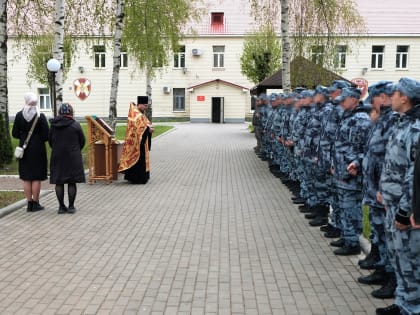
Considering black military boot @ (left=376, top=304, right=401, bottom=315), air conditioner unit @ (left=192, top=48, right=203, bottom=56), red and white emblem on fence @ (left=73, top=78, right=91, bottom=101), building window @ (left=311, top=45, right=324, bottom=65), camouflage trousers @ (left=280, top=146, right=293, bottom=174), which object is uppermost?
air conditioner unit @ (left=192, top=48, right=203, bottom=56)

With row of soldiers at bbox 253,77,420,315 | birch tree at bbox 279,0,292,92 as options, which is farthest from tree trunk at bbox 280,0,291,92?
row of soldiers at bbox 253,77,420,315

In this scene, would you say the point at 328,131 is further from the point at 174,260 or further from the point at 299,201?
the point at 299,201

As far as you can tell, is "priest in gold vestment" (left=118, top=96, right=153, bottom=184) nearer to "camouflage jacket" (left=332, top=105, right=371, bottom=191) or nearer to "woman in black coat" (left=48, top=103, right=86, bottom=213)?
"woman in black coat" (left=48, top=103, right=86, bottom=213)

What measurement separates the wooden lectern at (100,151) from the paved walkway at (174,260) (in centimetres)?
162

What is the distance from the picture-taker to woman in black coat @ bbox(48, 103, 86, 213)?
850 cm

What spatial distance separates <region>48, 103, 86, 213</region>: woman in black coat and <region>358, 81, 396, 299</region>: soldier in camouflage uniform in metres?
4.88

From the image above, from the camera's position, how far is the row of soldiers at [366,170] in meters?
4.02

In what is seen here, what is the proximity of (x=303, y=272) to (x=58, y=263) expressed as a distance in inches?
105

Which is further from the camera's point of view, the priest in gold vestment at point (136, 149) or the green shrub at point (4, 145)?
the green shrub at point (4, 145)

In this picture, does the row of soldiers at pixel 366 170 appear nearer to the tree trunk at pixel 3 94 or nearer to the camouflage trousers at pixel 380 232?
the camouflage trousers at pixel 380 232

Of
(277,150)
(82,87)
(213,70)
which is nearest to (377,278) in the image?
(277,150)

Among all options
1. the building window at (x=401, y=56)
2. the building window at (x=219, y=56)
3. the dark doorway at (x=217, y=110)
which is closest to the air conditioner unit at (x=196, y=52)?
the building window at (x=219, y=56)

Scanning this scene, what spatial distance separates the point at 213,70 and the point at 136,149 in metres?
35.4

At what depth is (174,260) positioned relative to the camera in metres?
6.11
